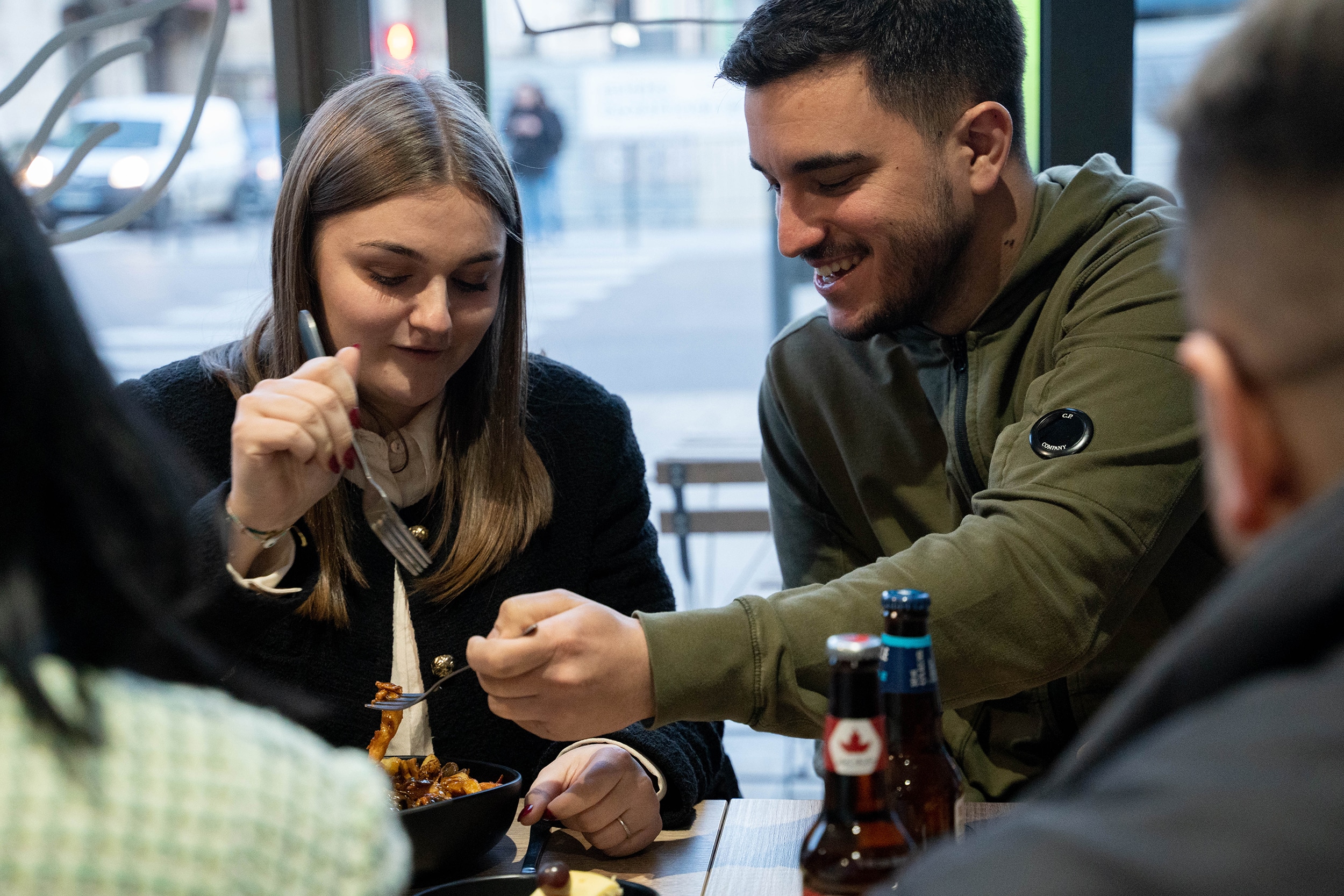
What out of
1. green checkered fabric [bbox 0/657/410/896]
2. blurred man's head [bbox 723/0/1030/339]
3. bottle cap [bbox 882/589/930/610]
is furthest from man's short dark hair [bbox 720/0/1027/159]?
green checkered fabric [bbox 0/657/410/896]

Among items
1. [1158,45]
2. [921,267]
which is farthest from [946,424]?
[1158,45]

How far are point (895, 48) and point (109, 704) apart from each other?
1278 millimetres

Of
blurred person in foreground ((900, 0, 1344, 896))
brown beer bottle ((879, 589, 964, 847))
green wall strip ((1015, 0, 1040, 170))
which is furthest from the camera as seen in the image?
green wall strip ((1015, 0, 1040, 170))

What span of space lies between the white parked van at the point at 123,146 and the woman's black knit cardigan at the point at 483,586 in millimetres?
819

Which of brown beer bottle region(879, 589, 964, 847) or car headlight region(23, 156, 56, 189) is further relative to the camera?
car headlight region(23, 156, 56, 189)

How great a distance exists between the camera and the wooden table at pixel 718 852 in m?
1.16

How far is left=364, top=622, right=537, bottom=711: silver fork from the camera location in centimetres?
119

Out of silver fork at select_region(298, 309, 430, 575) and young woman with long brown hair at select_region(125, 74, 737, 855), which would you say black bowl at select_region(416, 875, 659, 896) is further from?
silver fork at select_region(298, 309, 430, 575)

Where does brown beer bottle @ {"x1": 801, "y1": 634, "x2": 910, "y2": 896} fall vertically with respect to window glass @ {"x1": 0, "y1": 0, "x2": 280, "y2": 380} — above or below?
below

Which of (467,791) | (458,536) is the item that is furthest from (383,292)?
(467,791)

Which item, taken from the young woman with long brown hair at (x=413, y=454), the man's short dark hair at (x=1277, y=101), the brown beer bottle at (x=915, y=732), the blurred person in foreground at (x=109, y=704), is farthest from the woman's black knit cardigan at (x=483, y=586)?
the man's short dark hair at (x=1277, y=101)

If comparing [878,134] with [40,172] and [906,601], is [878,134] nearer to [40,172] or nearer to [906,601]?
[906,601]

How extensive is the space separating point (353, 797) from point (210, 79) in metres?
1.98

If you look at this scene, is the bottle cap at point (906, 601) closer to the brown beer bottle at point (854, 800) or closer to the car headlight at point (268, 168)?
the brown beer bottle at point (854, 800)
